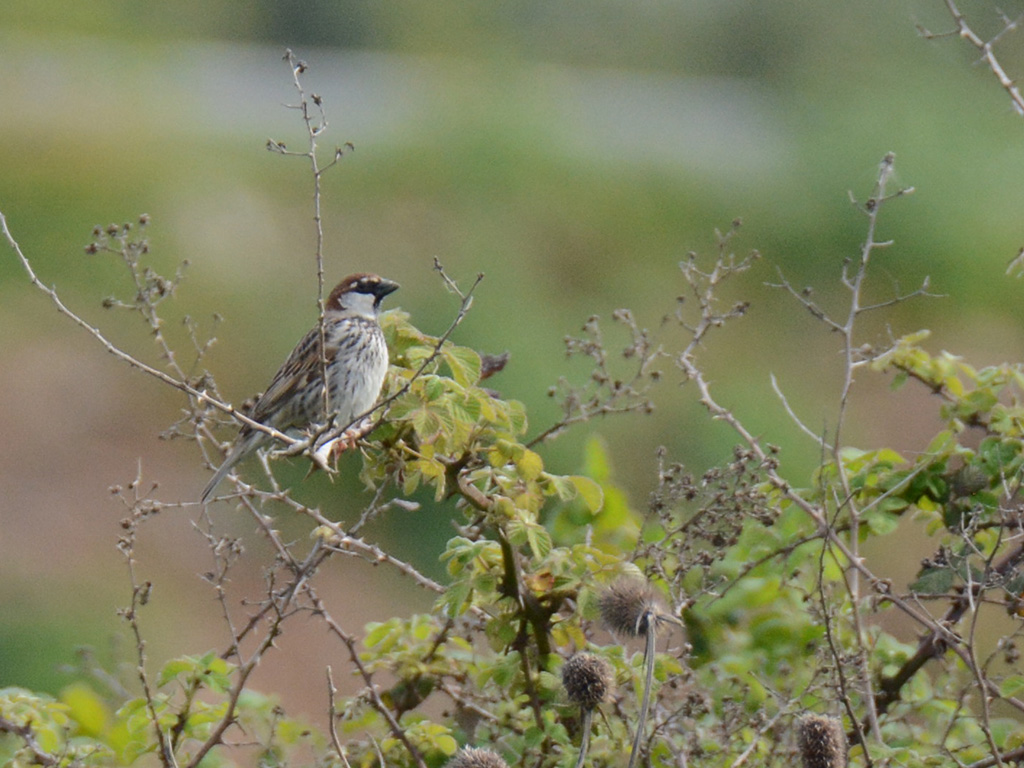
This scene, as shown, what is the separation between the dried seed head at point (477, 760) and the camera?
197 cm

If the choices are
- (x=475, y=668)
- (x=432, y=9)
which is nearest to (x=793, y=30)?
(x=432, y=9)

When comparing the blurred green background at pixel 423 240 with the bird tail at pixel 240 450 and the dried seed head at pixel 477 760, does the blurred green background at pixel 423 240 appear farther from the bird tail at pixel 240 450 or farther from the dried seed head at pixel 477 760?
the dried seed head at pixel 477 760

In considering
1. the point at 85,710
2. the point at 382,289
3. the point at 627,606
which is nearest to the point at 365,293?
the point at 382,289

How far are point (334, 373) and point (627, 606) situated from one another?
1.72 m

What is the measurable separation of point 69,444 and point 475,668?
7.26 metres

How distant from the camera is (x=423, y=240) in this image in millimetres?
10023

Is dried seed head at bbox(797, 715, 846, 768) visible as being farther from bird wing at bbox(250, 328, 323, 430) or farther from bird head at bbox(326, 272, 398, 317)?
bird head at bbox(326, 272, 398, 317)

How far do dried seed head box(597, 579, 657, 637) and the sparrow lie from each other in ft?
4.33

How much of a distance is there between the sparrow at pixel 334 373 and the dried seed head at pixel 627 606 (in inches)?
52.0

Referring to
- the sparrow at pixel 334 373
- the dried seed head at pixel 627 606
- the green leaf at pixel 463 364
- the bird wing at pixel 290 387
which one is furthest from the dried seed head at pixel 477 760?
the bird wing at pixel 290 387

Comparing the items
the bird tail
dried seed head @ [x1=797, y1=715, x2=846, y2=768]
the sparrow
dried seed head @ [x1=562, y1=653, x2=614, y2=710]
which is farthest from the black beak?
dried seed head @ [x1=797, y1=715, x2=846, y2=768]

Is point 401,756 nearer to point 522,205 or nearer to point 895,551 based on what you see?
point 895,551

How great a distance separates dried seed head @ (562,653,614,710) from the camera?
2.02 m

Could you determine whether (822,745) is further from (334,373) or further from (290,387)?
(290,387)
